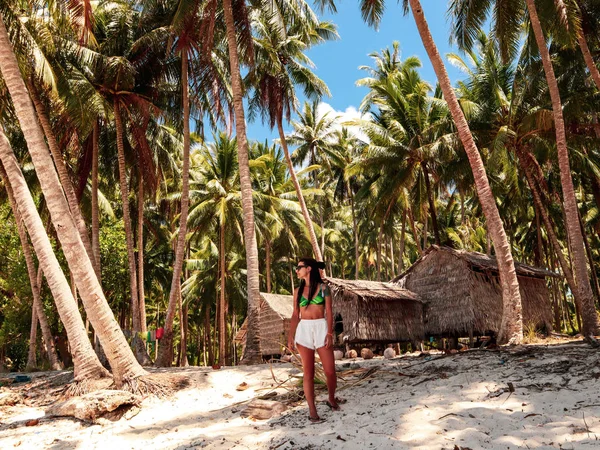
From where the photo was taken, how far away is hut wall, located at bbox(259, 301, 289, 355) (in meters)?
23.4

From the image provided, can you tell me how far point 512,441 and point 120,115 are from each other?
16.0 metres

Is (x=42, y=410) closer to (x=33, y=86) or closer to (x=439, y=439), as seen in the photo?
(x=439, y=439)

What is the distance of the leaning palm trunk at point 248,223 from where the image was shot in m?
12.1

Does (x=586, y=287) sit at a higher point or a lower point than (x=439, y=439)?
higher

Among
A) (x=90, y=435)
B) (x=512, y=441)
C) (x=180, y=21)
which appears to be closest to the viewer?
(x=512, y=441)

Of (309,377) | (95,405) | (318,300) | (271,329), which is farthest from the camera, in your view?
(271,329)

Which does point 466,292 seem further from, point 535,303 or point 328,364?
point 328,364

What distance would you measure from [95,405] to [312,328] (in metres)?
3.38

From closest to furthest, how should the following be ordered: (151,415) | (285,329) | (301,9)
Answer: (151,415)
(301,9)
(285,329)

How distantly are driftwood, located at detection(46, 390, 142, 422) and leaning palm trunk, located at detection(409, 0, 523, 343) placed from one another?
716 centimetres

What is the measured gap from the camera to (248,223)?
12852mm

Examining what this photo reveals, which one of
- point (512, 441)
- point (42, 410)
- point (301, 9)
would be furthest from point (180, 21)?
point (512, 441)

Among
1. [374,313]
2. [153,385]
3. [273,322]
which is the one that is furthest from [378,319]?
[153,385]

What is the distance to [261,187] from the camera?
2830 centimetres
